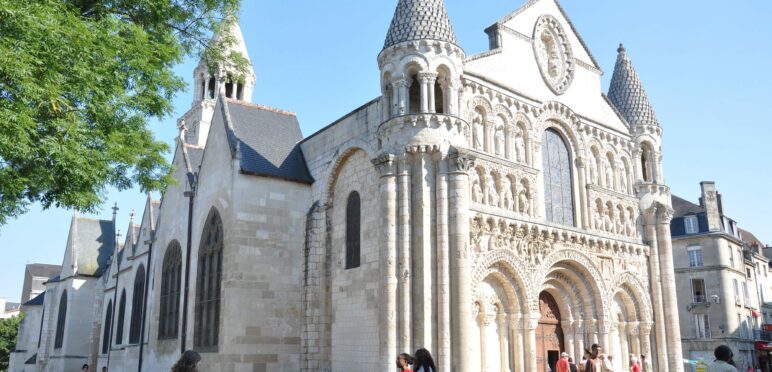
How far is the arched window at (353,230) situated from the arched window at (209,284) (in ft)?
14.5

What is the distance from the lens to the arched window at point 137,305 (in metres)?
30.4

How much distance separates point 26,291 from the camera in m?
78.3

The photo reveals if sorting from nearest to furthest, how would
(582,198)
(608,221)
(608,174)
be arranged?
(582,198) → (608,221) → (608,174)

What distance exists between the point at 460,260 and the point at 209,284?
31.8 feet

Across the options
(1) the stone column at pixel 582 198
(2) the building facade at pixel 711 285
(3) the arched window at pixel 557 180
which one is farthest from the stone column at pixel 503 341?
(2) the building facade at pixel 711 285

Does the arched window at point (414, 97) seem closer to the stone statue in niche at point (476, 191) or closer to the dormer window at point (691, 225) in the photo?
the stone statue in niche at point (476, 191)

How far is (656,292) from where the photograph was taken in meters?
22.4

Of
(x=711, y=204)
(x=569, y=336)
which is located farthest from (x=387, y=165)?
(x=711, y=204)

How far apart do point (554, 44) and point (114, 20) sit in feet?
51.5

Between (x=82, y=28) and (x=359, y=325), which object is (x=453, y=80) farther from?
(x=82, y=28)

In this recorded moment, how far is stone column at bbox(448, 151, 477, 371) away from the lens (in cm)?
1541

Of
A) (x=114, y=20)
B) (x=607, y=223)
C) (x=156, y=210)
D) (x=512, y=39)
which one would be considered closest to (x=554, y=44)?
(x=512, y=39)

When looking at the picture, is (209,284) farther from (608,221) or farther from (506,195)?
(608,221)

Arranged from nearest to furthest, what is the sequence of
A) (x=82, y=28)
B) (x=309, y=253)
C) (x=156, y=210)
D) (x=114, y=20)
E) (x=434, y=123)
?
(x=82, y=28)
(x=114, y=20)
(x=434, y=123)
(x=309, y=253)
(x=156, y=210)
